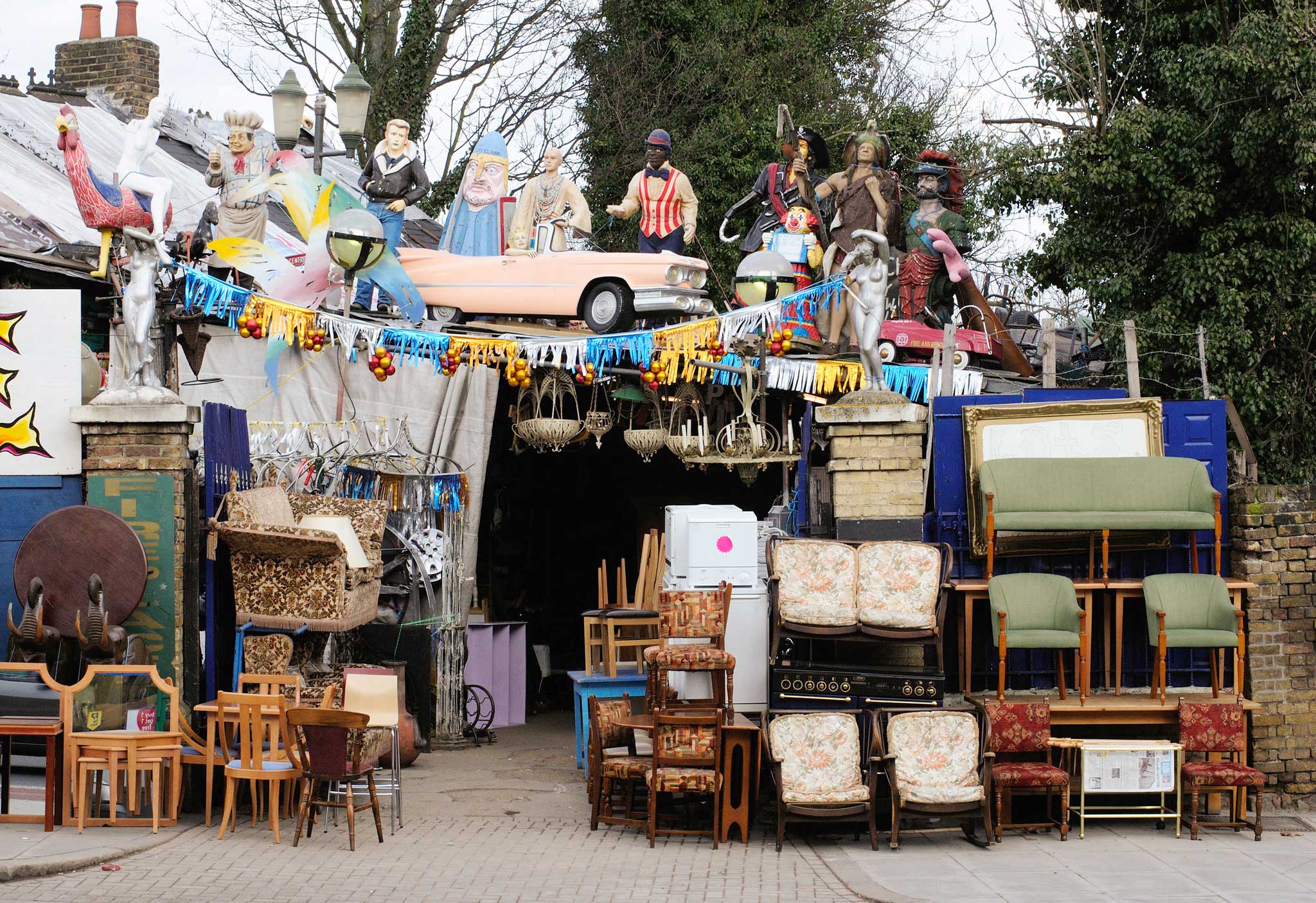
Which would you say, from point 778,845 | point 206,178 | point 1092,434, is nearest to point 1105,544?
point 1092,434

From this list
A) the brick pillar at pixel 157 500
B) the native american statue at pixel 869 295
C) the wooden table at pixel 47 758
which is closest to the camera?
the wooden table at pixel 47 758

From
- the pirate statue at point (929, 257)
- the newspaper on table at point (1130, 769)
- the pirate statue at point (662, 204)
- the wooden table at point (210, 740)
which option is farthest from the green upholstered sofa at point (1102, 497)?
the pirate statue at point (662, 204)

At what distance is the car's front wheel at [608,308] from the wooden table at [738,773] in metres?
4.58

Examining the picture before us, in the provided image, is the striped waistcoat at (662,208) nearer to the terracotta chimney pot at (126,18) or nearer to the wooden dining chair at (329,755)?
the wooden dining chair at (329,755)

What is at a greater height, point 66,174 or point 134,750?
point 66,174

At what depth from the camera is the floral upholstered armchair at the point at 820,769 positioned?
28.5ft

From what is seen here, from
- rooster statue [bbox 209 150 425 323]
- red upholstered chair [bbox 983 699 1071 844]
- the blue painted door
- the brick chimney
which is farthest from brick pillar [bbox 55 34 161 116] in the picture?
red upholstered chair [bbox 983 699 1071 844]

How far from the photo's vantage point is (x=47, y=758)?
28.6 ft

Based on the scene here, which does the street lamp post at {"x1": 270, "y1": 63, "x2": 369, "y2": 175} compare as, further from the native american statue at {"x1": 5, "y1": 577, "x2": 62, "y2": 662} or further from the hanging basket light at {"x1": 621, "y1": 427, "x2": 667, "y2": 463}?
the native american statue at {"x1": 5, "y1": 577, "x2": 62, "y2": 662}

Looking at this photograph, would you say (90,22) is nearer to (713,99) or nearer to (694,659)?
(713,99)

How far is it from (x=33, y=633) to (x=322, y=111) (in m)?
6.39

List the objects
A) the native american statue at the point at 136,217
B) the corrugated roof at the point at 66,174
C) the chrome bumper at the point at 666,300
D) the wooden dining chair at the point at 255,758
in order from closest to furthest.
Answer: the wooden dining chair at the point at 255,758 → the native american statue at the point at 136,217 → the chrome bumper at the point at 666,300 → the corrugated roof at the point at 66,174

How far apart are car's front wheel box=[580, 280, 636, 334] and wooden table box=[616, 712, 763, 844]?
4.58m

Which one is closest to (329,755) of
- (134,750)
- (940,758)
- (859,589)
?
(134,750)
